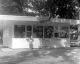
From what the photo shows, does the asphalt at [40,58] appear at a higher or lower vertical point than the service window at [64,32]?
lower

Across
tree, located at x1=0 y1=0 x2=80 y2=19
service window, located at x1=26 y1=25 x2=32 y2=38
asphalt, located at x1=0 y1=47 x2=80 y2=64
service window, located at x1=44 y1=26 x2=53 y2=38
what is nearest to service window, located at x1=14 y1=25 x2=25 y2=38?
service window, located at x1=26 y1=25 x2=32 y2=38

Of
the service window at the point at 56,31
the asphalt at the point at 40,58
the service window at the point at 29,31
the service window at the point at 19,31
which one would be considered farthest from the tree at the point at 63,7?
the asphalt at the point at 40,58

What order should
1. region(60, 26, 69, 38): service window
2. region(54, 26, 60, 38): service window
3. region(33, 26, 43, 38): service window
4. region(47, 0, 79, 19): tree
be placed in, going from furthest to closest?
region(47, 0, 79, 19): tree
region(60, 26, 69, 38): service window
region(54, 26, 60, 38): service window
region(33, 26, 43, 38): service window

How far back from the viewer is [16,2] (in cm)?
3175

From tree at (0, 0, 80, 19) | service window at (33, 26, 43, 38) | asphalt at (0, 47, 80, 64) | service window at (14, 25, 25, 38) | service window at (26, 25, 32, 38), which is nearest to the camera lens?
asphalt at (0, 47, 80, 64)

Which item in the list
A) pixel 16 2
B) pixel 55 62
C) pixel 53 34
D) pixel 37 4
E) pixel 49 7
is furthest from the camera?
pixel 16 2

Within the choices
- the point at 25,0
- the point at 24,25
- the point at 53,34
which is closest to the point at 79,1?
the point at 53,34

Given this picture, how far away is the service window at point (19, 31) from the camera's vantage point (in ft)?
67.4

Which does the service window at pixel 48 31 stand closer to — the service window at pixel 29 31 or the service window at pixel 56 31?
the service window at pixel 56 31

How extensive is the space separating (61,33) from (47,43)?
2131mm

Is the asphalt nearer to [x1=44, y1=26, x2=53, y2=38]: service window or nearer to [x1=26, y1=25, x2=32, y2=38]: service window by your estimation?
[x1=26, y1=25, x2=32, y2=38]: service window

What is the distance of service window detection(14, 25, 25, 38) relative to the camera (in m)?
20.5

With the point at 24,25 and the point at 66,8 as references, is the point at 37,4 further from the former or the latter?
the point at 24,25

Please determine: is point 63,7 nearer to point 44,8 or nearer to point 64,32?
point 44,8
